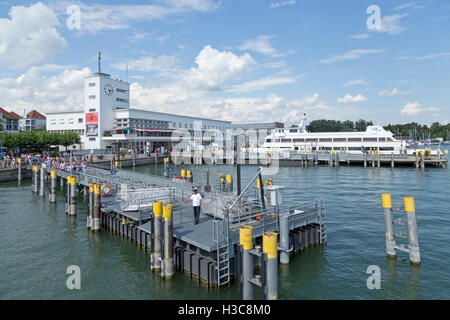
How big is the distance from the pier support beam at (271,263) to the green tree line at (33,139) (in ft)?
201

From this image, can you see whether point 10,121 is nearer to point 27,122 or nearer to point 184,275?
point 27,122

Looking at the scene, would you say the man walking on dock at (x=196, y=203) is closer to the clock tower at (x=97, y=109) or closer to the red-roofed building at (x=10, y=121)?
the clock tower at (x=97, y=109)

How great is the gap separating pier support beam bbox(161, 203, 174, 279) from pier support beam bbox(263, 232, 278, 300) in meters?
4.70

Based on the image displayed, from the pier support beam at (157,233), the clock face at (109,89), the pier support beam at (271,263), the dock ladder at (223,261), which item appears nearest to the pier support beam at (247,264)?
the pier support beam at (271,263)

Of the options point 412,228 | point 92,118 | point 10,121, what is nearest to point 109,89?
point 92,118

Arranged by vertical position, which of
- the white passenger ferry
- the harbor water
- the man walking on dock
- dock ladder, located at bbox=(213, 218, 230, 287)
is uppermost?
the white passenger ferry

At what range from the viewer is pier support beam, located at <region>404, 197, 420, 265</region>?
1283cm

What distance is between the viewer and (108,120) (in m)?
76.2

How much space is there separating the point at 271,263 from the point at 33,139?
64401 millimetres

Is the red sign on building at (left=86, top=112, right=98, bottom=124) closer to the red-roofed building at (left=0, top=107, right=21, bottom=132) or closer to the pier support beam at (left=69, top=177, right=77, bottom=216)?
the pier support beam at (left=69, top=177, right=77, bottom=216)

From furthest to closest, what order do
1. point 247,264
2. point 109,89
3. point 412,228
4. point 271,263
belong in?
point 109,89
point 412,228
point 247,264
point 271,263

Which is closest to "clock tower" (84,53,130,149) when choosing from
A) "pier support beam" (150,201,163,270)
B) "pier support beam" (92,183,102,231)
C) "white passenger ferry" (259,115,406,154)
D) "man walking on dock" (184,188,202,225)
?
"white passenger ferry" (259,115,406,154)

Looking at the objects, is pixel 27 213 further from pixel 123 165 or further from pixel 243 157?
pixel 243 157
